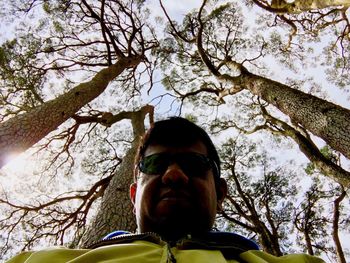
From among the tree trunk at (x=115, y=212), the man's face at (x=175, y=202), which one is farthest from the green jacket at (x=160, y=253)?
the tree trunk at (x=115, y=212)

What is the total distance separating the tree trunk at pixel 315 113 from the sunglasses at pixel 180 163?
2953 mm

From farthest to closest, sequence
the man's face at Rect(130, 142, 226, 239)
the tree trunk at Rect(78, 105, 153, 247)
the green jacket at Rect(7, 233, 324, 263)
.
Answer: the tree trunk at Rect(78, 105, 153, 247), the man's face at Rect(130, 142, 226, 239), the green jacket at Rect(7, 233, 324, 263)

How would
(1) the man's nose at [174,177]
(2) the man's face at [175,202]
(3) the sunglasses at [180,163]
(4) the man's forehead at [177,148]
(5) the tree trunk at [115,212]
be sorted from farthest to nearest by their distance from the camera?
(5) the tree trunk at [115,212] → (4) the man's forehead at [177,148] → (3) the sunglasses at [180,163] → (1) the man's nose at [174,177] → (2) the man's face at [175,202]

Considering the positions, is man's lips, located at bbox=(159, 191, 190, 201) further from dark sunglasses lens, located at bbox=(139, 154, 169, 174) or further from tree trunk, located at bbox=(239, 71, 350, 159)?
tree trunk, located at bbox=(239, 71, 350, 159)

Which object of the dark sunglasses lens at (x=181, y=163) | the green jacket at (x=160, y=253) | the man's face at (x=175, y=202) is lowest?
the green jacket at (x=160, y=253)

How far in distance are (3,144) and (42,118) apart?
1.00 m

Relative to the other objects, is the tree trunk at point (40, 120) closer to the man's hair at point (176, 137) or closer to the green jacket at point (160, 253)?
the man's hair at point (176, 137)

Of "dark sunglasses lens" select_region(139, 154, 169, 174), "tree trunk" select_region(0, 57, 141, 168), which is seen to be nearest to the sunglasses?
"dark sunglasses lens" select_region(139, 154, 169, 174)

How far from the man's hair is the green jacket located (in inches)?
31.1

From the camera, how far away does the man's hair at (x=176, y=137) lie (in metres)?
2.46

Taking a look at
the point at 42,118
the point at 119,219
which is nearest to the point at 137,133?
the point at 42,118

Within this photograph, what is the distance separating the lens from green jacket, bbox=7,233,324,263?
1.53 meters

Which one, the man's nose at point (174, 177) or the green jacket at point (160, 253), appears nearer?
the green jacket at point (160, 253)

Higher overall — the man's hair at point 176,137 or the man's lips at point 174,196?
the man's hair at point 176,137
